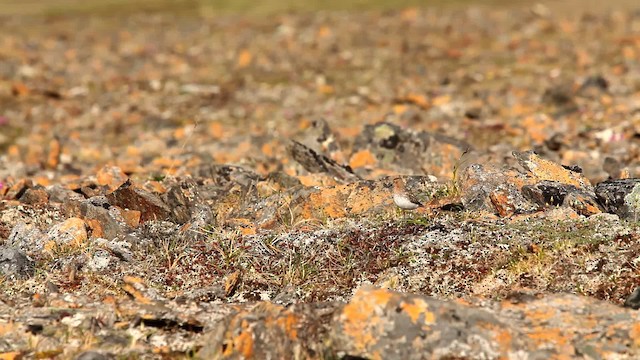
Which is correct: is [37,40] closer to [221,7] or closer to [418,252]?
[221,7]

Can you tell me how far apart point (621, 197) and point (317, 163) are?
14.5 ft

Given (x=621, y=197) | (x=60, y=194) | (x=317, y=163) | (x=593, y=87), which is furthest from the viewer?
(x=593, y=87)

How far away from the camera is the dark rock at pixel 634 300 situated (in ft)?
20.6

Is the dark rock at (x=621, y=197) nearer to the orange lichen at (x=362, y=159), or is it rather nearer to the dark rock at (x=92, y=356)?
the dark rock at (x=92, y=356)

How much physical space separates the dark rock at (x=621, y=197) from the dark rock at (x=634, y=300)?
129cm

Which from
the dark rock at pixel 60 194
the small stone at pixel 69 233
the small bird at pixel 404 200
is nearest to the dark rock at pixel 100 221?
the small stone at pixel 69 233

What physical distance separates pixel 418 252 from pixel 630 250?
1645mm

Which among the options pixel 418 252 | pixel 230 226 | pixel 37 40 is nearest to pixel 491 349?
pixel 418 252

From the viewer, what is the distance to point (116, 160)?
15672mm

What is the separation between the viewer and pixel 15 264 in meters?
7.43

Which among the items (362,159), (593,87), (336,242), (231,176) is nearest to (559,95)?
(593,87)

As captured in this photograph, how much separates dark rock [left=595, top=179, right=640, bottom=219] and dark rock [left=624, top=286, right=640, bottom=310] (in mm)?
1294

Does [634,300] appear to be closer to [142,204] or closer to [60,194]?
[142,204]

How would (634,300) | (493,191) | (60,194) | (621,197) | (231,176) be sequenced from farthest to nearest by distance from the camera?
1. (231,176)
2. (60,194)
3. (493,191)
4. (621,197)
5. (634,300)
